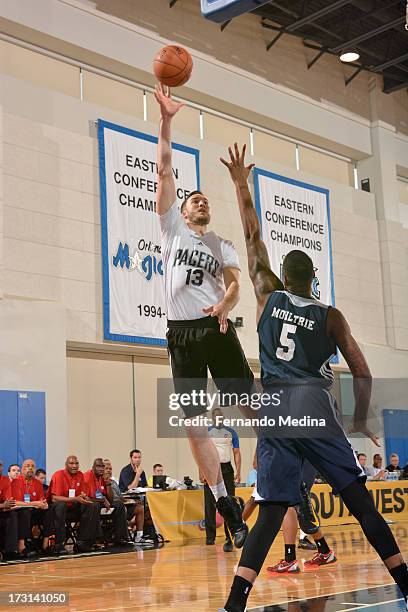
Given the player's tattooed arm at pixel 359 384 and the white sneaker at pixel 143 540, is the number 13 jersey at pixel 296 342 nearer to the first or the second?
the player's tattooed arm at pixel 359 384

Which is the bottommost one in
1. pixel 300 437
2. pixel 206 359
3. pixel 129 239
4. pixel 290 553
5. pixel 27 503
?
pixel 290 553

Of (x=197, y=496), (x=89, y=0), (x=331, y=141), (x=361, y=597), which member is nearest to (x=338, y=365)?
(x=331, y=141)

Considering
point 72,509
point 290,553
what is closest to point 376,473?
point 72,509

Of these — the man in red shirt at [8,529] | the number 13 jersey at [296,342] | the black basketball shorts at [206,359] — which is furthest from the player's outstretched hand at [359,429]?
the man in red shirt at [8,529]

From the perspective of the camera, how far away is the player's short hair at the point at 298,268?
4941 millimetres

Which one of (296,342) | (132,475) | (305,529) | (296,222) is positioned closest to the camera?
(296,342)

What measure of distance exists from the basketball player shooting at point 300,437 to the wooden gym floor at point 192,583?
91 centimetres

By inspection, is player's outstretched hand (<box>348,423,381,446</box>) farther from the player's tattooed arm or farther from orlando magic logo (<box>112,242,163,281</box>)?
orlando magic logo (<box>112,242,163,281</box>)

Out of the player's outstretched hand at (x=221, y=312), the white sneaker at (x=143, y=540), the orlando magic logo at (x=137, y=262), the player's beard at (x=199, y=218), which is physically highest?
the orlando magic logo at (x=137, y=262)

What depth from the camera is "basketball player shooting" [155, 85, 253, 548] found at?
4.97 m

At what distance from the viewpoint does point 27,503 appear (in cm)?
1184

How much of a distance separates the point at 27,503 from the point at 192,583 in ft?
16.6

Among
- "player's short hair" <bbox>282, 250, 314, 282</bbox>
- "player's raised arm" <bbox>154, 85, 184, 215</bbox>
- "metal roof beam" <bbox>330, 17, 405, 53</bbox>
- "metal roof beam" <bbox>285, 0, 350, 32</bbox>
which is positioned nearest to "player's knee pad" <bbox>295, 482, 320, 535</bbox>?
"player's short hair" <bbox>282, 250, 314, 282</bbox>

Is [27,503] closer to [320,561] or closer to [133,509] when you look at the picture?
[133,509]
